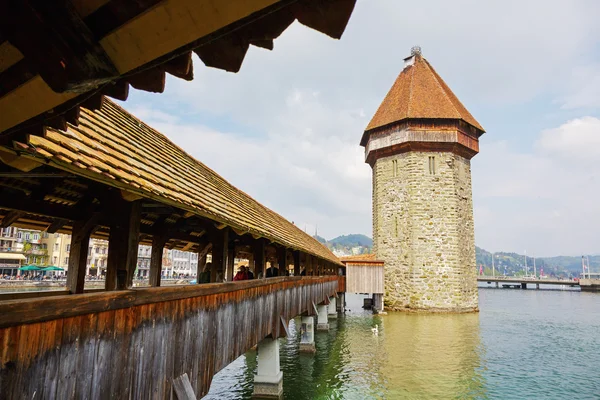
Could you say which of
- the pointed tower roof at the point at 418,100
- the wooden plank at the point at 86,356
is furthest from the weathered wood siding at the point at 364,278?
the wooden plank at the point at 86,356

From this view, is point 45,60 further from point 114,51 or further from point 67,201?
point 67,201

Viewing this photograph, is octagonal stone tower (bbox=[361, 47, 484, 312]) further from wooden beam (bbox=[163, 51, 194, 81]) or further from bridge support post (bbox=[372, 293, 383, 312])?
wooden beam (bbox=[163, 51, 194, 81])

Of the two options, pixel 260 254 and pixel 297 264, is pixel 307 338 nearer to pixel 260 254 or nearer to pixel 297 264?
pixel 297 264

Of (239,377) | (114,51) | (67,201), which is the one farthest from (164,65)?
(239,377)

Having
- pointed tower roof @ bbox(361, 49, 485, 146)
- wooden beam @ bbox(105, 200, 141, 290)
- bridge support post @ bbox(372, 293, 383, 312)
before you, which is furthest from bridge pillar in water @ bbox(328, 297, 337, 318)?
wooden beam @ bbox(105, 200, 141, 290)

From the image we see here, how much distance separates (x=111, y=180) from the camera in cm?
318

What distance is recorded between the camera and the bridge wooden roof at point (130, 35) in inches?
59.2

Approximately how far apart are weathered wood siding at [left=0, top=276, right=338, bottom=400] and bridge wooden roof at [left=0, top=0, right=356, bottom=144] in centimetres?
149

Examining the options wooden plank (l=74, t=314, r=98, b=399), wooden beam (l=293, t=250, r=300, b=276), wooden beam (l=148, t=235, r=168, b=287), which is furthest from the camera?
wooden beam (l=293, t=250, r=300, b=276)

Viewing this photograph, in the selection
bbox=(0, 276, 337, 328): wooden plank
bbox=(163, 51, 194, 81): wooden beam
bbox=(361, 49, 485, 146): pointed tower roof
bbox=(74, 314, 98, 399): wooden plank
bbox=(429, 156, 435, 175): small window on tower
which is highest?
bbox=(361, 49, 485, 146): pointed tower roof

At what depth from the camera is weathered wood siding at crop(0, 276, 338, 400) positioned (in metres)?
2.58

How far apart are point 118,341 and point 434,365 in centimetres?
1304

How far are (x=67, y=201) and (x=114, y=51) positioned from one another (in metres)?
4.16

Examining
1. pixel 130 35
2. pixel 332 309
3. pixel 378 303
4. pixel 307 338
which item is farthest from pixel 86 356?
pixel 378 303
